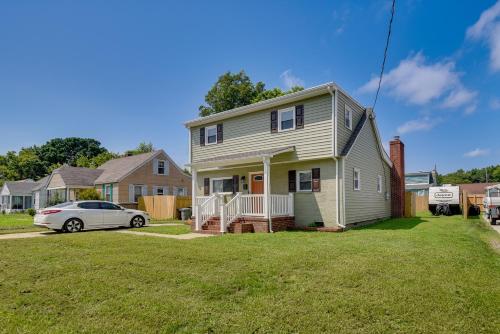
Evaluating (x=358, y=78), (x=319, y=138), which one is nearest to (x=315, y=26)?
(x=358, y=78)

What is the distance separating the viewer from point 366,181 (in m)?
16.6

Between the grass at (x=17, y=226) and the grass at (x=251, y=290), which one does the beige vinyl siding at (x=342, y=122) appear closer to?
the grass at (x=251, y=290)

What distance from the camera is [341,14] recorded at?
488 inches

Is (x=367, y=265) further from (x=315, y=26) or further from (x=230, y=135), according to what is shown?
(x=230, y=135)

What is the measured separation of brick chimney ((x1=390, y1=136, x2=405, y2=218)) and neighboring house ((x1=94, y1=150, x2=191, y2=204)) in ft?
69.2

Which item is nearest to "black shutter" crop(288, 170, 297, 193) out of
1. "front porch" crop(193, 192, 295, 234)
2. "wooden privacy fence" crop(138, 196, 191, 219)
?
"front porch" crop(193, 192, 295, 234)

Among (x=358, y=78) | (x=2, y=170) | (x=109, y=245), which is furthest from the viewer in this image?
(x=2, y=170)

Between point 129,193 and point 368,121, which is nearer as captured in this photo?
point 368,121

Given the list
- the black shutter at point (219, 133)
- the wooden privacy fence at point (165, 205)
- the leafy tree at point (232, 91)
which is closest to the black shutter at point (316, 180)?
the black shutter at point (219, 133)

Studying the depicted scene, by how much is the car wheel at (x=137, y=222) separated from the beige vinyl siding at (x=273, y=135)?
453cm

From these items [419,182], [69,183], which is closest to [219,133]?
[69,183]

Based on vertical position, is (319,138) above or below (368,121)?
below

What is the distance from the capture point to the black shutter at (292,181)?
48.6 ft

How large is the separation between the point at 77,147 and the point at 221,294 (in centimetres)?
6933
